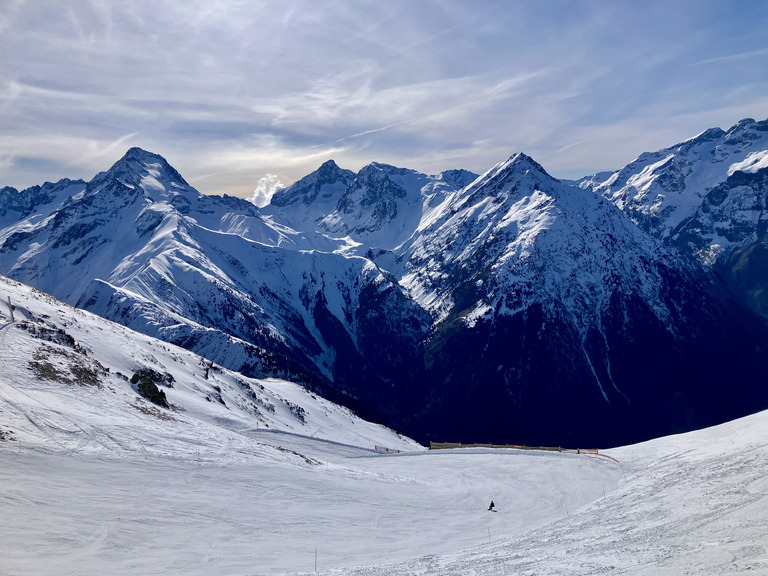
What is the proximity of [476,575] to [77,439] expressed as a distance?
94.8ft

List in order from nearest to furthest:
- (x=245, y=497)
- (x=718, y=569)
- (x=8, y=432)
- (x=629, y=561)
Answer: (x=718, y=569) < (x=629, y=561) < (x=8, y=432) < (x=245, y=497)

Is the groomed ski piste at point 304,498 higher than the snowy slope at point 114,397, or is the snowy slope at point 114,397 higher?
the snowy slope at point 114,397

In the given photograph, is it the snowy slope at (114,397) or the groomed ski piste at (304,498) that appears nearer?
the groomed ski piste at (304,498)

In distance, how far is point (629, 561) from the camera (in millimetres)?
26016

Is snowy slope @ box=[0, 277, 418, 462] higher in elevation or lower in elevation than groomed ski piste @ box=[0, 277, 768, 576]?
higher

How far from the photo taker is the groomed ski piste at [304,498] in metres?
27.5

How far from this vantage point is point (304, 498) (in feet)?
136

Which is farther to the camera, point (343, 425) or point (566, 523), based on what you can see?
point (343, 425)

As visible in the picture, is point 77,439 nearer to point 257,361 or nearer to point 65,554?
point 65,554

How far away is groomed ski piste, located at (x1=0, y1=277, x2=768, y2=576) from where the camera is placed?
90.3ft

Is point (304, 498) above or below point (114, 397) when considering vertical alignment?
below

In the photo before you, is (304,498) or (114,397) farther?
(114,397)

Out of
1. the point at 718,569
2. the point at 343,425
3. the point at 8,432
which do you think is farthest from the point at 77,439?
the point at 343,425

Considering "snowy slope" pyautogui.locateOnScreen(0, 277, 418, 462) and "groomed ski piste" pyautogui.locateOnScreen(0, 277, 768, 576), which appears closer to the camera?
"groomed ski piste" pyautogui.locateOnScreen(0, 277, 768, 576)
